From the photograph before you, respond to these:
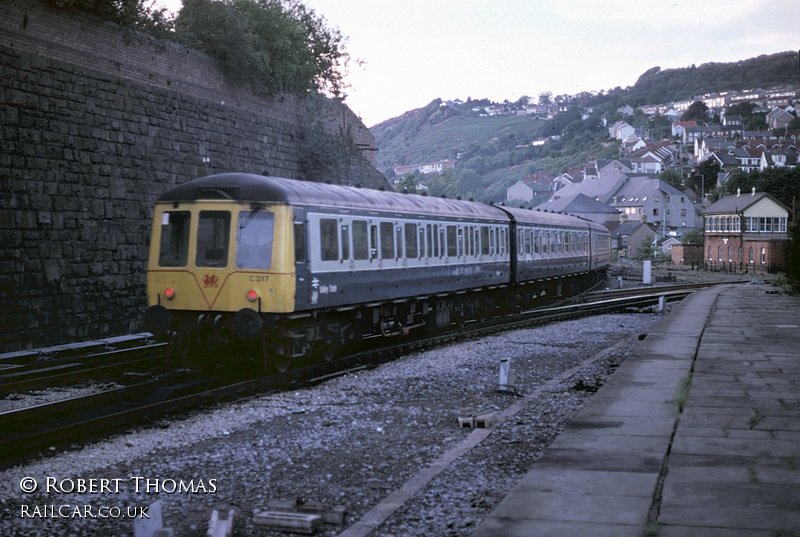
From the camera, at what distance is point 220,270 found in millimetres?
11117

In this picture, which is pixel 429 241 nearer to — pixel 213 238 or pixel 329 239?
pixel 329 239

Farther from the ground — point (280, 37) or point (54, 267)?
point (280, 37)

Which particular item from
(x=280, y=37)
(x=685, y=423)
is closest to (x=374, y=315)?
(x=685, y=423)

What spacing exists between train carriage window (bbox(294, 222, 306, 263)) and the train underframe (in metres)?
0.82

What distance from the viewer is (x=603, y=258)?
39594 millimetres

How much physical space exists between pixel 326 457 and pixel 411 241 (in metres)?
8.91

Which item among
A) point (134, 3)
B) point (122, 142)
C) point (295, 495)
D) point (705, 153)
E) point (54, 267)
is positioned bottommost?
point (295, 495)

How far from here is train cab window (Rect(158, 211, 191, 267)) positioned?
452 inches

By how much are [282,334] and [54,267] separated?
20.5 ft

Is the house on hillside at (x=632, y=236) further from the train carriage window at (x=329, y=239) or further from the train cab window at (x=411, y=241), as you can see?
the train carriage window at (x=329, y=239)

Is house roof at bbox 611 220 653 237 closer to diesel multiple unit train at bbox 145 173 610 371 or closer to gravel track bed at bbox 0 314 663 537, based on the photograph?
diesel multiple unit train at bbox 145 173 610 371

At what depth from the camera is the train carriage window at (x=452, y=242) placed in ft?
57.5

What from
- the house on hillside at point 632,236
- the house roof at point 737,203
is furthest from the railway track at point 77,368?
the house on hillside at point 632,236

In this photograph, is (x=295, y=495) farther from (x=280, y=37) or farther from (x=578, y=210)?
(x=578, y=210)
